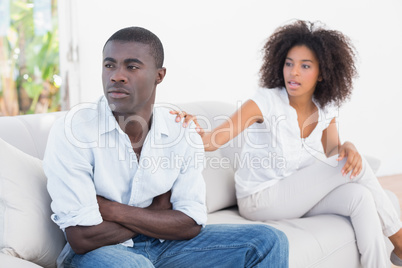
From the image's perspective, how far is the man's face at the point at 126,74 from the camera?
1427 millimetres

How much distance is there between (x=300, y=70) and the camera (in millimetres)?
2158

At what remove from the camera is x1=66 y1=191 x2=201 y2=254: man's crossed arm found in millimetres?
1336

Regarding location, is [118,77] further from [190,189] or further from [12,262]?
[12,262]

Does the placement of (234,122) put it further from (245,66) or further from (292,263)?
(245,66)

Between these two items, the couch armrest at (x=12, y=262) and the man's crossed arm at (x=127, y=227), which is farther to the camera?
the man's crossed arm at (x=127, y=227)

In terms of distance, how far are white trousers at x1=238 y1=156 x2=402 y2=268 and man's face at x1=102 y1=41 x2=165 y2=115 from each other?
33.3 inches

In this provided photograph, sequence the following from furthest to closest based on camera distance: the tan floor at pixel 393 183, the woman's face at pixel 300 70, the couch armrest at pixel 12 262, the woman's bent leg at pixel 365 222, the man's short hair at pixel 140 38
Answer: the tan floor at pixel 393 183 < the woman's face at pixel 300 70 < the woman's bent leg at pixel 365 222 < the man's short hair at pixel 140 38 < the couch armrest at pixel 12 262

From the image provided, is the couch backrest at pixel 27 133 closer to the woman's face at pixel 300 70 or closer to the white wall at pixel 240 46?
the woman's face at pixel 300 70

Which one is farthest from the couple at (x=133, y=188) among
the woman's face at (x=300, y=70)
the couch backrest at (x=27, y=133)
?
the woman's face at (x=300, y=70)

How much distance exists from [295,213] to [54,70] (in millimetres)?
2523

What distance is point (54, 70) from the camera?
3.88 m

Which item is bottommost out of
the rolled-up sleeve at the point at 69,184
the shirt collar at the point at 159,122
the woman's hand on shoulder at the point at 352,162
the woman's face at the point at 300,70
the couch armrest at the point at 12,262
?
the couch armrest at the point at 12,262

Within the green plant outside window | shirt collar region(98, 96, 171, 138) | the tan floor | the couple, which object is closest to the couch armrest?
the couple

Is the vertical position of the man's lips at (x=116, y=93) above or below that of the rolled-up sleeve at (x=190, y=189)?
above
